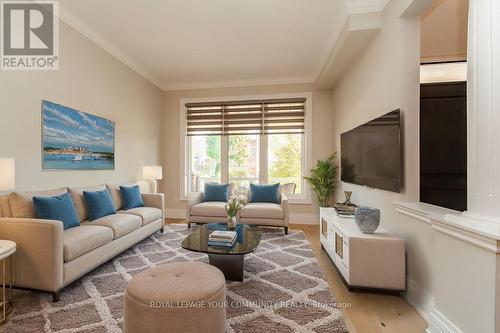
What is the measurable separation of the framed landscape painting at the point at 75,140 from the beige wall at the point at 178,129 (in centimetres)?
166

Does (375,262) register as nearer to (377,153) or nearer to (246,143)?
(377,153)

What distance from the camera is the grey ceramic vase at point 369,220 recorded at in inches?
88.7

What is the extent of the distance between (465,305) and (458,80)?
2.52 meters

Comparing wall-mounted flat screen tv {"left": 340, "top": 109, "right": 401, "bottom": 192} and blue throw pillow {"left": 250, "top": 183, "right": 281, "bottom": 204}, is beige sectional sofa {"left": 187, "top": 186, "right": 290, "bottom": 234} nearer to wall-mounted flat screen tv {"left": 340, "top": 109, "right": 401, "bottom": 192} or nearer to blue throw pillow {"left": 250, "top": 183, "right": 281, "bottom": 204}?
blue throw pillow {"left": 250, "top": 183, "right": 281, "bottom": 204}

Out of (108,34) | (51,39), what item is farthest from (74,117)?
(108,34)

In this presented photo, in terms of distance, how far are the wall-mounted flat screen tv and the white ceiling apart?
1335 mm

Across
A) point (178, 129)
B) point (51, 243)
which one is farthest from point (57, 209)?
point (178, 129)

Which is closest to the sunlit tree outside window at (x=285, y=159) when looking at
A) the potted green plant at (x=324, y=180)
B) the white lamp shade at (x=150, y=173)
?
the potted green plant at (x=324, y=180)

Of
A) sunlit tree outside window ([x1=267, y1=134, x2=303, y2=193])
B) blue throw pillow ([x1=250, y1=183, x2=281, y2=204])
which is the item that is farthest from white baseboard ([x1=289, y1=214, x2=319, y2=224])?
blue throw pillow ([x1=250, y1=183, x2=281, y2=204])

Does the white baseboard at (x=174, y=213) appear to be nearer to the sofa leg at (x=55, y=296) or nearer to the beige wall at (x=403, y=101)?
the sofa leg at (x=55, y=296)

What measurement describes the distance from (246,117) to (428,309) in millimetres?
4209

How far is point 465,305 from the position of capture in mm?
1278

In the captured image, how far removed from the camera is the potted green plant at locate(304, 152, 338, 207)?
4.46 metres

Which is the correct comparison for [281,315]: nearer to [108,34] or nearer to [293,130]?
[293,130]
